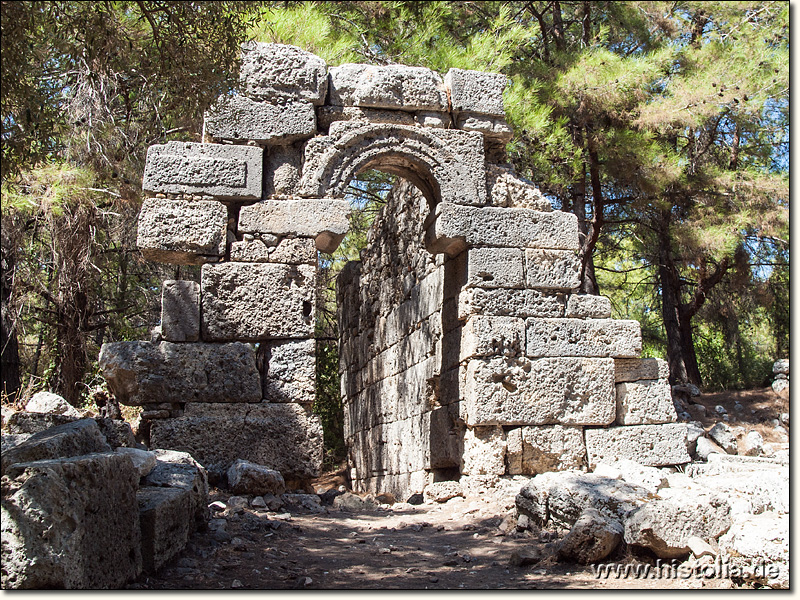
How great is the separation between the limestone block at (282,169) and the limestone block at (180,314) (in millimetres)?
1184

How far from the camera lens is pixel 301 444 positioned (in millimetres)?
6602

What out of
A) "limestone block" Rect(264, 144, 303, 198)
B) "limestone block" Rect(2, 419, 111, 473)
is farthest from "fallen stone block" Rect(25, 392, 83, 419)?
"limestone block" Rect(264, 144, 303, 198)

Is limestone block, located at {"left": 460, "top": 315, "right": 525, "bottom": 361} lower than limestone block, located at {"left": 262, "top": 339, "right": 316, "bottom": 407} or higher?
higher

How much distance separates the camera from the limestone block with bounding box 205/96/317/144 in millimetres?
6859

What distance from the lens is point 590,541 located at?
4.55 meters

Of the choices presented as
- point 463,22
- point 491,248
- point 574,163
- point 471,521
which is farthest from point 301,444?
point 463,22

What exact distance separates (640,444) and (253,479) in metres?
3.60

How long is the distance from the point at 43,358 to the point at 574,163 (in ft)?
32.1

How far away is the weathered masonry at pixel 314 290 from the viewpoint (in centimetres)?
656

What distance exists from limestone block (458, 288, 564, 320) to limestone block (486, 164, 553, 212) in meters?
0.91

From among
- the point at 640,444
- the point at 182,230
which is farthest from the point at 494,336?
the point at 182,230

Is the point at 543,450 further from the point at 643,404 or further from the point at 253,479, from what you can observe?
the point at 253,479

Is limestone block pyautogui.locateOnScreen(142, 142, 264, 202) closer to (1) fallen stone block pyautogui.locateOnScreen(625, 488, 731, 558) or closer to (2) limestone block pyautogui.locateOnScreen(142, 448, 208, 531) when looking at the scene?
(2) limestone block pyautogui.locateOnScreen(142, 448, 208, 531)

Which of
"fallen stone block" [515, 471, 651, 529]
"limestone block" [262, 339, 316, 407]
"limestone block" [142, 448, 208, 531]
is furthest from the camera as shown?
"limestone block" [262, 339, 316, 407]
